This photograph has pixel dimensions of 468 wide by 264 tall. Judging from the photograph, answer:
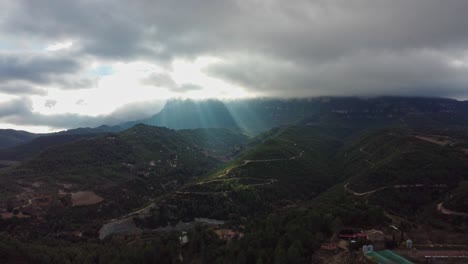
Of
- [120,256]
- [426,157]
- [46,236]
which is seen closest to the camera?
[120,256]

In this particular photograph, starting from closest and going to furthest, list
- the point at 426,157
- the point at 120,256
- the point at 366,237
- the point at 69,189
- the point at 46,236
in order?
the point at 366,237
the point at 120,256
the point at 46,236
the point at 426,157
the point at 69,189

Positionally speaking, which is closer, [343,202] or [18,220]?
[343,202]

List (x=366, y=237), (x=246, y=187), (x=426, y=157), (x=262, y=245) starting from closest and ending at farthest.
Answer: (x=366, y=237), (x=262, y=245), (x=426, y=157), (x=246, y=187)

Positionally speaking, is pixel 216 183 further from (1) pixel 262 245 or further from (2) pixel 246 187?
(1) pixel 262 245

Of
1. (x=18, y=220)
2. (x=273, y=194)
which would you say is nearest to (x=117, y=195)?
(x=18, y=220)

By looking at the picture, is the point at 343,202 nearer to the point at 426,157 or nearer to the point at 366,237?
the point at 366,237

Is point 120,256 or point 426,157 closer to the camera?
point 120,256

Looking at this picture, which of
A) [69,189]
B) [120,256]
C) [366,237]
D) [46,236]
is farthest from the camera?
[69,189]

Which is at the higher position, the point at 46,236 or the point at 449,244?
the point at 449,244

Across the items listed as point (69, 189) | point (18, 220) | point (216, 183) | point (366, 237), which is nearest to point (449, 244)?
point (366, 237)
